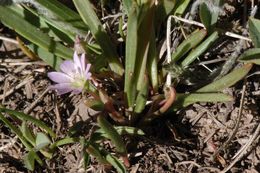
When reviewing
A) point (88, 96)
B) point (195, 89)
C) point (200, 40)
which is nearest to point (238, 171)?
point (195, 89)

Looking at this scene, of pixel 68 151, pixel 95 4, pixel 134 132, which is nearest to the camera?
pixel 134 132

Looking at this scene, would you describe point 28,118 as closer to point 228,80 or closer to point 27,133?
point 27,133

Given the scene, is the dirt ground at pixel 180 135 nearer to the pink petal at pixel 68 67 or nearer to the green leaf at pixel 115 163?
the green leaf at pixel 115 163

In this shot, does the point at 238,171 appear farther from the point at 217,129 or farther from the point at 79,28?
the point at 79,28

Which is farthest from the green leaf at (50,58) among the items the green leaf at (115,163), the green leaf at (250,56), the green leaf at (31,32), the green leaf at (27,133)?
the green leaf at (250,56)

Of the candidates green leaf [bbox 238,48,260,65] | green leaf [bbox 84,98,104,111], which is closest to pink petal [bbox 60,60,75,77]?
green leaf [bbox 84,98,104,111]
